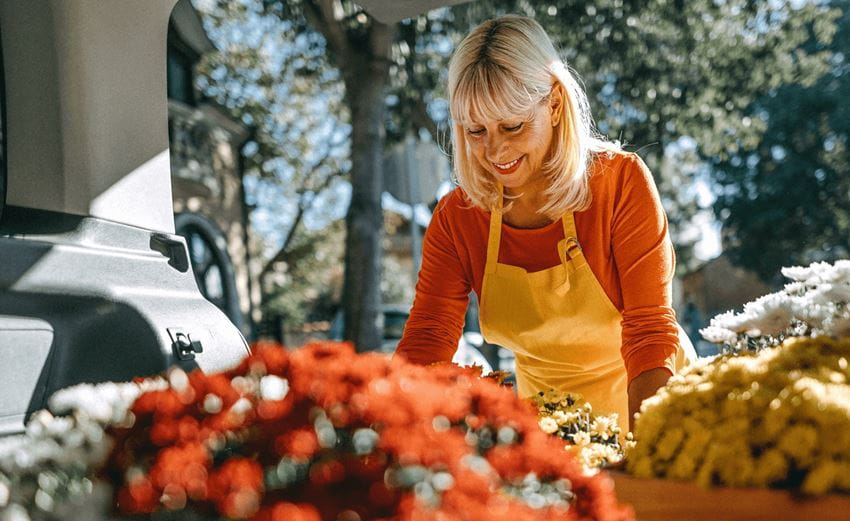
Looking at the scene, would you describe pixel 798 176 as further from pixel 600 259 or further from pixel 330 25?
pixel 600 259

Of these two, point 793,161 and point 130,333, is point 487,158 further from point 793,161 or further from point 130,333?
point 793,161

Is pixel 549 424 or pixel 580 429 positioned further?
pixel 580 429

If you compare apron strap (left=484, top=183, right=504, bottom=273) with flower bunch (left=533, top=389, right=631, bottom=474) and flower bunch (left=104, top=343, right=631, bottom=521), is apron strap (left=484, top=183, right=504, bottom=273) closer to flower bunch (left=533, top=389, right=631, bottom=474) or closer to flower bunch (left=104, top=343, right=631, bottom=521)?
flower bunch (left=533, top=389, right=631, bottom=474)

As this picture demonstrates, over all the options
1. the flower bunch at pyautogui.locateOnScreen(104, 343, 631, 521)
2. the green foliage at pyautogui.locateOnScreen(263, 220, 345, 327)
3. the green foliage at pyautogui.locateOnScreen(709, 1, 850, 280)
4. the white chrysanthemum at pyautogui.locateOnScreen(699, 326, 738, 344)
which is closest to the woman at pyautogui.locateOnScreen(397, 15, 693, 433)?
the white chrysanthemum at pyautogui.locateOnScreen(699, 326, 738, 344)

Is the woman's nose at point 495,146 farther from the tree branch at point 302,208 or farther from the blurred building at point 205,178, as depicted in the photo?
the tree branch at point 302,208

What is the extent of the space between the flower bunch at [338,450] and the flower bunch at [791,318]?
649 mm

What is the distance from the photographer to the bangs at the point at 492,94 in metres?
2.07

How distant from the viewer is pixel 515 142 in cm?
218

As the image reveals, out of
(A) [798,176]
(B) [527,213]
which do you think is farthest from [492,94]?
(A) [798,176]

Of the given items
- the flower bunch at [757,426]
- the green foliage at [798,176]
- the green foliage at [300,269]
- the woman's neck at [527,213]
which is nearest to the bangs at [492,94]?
the woman's neck at [527,213]

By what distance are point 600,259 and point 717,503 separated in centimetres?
112

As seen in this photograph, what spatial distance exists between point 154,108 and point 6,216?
0.46m

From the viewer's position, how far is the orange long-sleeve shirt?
193cm

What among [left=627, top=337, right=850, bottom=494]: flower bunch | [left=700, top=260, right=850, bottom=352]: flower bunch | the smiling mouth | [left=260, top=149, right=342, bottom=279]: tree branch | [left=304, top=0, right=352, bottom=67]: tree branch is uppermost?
[left=304, top=0, right=352, bottom=67]: tree branch
